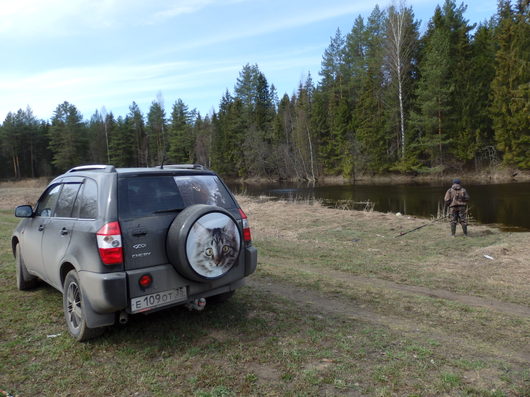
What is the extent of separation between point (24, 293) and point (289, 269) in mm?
4516

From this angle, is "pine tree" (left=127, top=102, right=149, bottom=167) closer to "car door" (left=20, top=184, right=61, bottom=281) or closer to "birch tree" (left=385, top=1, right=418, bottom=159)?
"birch tree" (left=385, top=1, right=418, bottom=159)

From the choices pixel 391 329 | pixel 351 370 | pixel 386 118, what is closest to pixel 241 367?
pixel 351 370

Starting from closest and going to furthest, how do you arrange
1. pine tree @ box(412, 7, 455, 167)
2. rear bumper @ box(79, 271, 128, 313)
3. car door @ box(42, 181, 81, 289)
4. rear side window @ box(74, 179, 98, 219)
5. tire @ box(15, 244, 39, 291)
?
rear bumper @ box(79, 271, 128, 313)
rear side window @ box(74, 179, 98, 219)
car door @ box(42, 181, 81, 289)
tire @ box(15, 244, 39, 291)
pine tree @ box(412, 7, 455, 167)

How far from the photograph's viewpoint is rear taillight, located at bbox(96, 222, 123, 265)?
3639mm

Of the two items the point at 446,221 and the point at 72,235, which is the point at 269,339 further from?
the point at 446,221

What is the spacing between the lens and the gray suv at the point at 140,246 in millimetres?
3676

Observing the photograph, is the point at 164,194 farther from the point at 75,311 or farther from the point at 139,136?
the point at 139,136

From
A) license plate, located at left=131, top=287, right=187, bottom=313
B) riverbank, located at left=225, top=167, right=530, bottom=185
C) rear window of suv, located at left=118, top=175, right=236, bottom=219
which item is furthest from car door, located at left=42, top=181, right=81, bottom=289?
riverbank, located at left=225, top=167, right=530, bottom=185

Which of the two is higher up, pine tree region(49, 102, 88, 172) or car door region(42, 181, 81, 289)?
pine tree region(49, 102, 88, 172)

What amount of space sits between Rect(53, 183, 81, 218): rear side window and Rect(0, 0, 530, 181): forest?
42243 millimetres

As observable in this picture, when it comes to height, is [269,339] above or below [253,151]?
below

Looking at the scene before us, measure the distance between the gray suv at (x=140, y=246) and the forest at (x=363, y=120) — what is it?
4198cm

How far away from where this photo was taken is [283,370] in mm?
3508

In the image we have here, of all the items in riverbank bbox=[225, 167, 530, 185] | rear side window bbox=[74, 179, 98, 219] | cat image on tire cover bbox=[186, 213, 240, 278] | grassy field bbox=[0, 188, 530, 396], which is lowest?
grassy field bbox=[0, 188, 530, 396]
